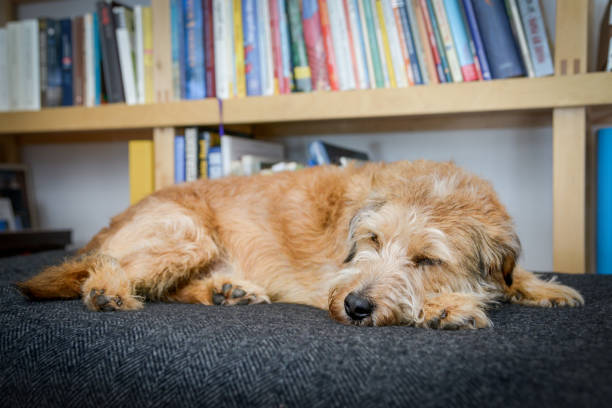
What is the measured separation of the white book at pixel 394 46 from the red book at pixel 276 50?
1.75 ft

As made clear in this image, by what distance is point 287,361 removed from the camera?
96 centimetres

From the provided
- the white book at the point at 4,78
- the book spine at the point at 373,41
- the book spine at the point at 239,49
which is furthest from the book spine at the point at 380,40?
the white book at the point at 4,78

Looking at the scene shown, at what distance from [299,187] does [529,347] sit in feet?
3.68

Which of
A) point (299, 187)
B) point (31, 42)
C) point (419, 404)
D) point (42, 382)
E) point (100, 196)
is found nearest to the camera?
point (419, 404)

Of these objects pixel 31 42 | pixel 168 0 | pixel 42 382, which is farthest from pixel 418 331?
pixel 31 42

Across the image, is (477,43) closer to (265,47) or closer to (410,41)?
(410,41)

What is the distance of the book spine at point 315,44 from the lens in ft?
8.13

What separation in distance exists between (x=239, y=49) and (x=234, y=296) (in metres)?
1.42

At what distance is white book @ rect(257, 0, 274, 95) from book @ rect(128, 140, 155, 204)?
0.73 metres

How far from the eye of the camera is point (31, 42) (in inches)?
118

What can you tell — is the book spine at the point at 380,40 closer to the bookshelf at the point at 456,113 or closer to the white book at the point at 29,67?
the bookshelf at the point at 456,113

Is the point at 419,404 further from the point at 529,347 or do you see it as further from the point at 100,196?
the point at 100,196

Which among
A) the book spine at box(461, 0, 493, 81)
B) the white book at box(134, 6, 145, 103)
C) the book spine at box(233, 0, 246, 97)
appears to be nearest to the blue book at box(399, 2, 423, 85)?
A: the book spine at box(461, 0, 493, 81)

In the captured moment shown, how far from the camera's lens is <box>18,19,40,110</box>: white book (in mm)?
2945
